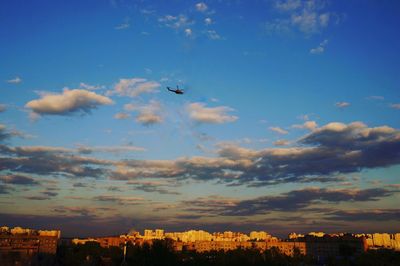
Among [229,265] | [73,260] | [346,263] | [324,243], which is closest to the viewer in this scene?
[229,265]

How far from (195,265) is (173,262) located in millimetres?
6668

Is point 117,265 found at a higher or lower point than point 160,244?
lower

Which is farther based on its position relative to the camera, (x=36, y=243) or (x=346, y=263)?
(x=36, y=243)

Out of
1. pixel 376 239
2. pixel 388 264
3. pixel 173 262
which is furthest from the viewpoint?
pixel 376 239

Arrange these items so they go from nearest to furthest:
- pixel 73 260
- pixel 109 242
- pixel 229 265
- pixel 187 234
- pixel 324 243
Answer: pixel 229 265, pixel 73 260, pixel 324 243, pixel 109 242, pixel 187 234

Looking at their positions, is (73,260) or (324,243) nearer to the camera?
(73,260)

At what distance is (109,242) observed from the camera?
14625 cm

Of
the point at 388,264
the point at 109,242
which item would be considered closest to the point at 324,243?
the point at 388,264

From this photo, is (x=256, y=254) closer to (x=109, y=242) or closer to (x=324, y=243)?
(x=324, y=243)

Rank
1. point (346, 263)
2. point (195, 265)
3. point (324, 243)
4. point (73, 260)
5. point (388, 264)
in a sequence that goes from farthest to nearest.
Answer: point (324, 243) → point (73, 260) → point (346, 263) → point (388, 264) → point (195, 265)

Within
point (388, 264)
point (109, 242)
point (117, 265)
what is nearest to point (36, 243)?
point (117, 265)

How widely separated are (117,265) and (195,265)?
20122mm

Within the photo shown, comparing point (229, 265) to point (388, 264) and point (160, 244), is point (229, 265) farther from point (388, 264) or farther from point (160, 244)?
point (388, 264)

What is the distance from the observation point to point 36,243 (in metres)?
97.6
